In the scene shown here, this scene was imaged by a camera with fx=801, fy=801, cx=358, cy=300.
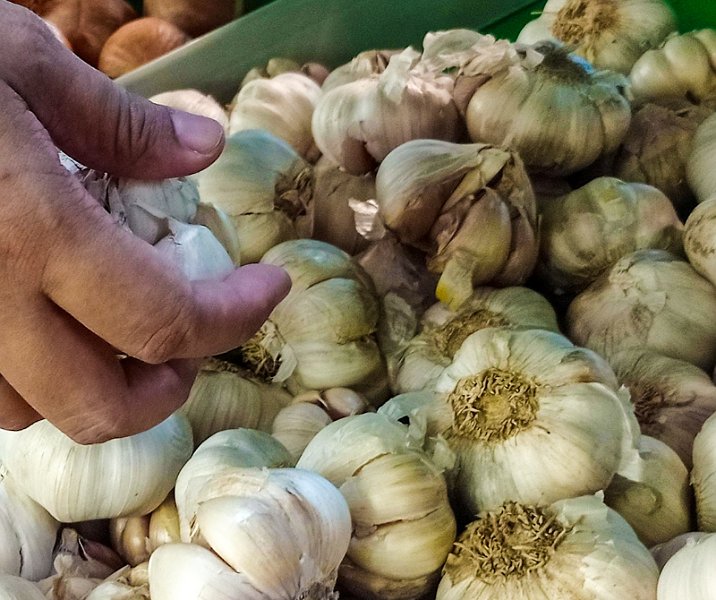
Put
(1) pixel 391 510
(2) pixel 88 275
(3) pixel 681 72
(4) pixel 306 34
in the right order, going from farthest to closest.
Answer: (4) pixel 306 34 < (3) pixel 681 72 < (1) pixel 391 510 < (2) pixel 88 275

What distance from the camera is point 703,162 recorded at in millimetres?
1191

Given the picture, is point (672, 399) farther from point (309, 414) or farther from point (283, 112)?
point (283, 112)

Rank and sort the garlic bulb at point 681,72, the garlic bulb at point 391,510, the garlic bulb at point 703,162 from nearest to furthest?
the garlic bulb at point 391,510
the garlic bulb at point 703,162
the garlic bulb at point 681,72

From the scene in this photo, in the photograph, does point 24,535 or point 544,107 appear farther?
point 544,107

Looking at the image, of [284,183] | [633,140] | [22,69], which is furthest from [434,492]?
[633,140]

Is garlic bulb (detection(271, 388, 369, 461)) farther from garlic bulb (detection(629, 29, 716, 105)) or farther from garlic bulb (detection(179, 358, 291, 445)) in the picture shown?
garlic bulb (detection(629, 29, 716, 105))

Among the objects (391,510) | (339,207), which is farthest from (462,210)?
(391,510)

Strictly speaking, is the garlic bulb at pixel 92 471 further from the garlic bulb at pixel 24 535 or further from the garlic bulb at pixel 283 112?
the garlic bulb at pixel 283 112

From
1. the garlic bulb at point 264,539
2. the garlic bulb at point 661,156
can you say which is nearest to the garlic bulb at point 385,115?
the garlic bulb at point 661,156

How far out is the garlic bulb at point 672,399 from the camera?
0.92 m

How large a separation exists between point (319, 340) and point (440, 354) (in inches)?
6.4

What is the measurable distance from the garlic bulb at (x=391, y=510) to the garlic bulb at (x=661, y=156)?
0.71 meters

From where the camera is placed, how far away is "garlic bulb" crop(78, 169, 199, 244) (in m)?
0.65

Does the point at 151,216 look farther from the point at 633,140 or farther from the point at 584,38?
the point at 584,38
